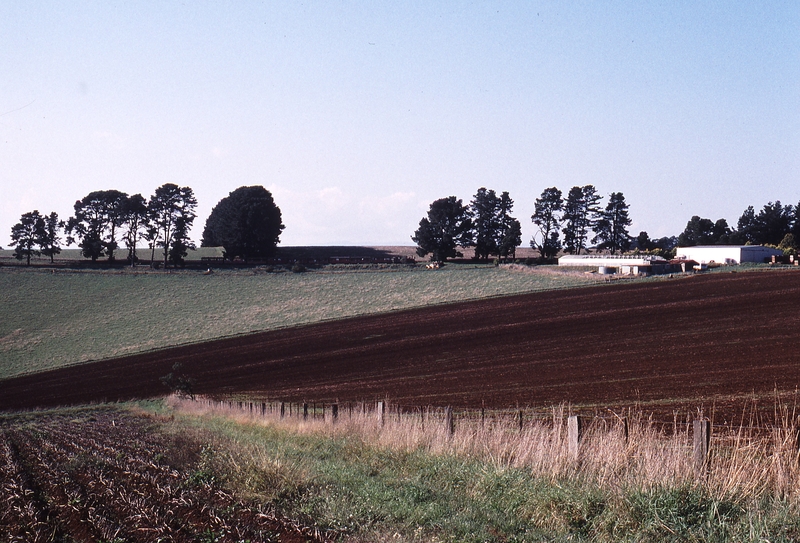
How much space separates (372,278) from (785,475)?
68028mm

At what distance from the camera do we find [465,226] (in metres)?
100

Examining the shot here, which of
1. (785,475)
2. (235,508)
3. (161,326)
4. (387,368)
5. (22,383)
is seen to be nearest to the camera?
(785,475)

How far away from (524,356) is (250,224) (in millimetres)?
71114

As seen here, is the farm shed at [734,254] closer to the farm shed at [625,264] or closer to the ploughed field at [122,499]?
the farm shed at [625,264]

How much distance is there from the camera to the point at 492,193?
102m

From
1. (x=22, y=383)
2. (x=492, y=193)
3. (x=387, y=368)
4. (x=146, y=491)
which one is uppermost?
(x=492, y=193)

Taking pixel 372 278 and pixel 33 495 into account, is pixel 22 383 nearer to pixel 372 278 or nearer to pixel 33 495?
pixel 33 495

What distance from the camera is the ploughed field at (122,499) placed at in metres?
7.32

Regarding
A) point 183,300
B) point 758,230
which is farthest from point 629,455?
point 758,230

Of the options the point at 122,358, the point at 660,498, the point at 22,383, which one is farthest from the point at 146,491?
the point at 122,358

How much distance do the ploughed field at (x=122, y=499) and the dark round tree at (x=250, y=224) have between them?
79390 mm

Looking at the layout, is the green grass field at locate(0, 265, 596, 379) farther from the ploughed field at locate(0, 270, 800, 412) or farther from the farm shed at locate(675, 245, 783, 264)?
the farm shed at locate(675, 245, 783, 264)

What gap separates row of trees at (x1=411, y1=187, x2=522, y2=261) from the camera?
321 ft

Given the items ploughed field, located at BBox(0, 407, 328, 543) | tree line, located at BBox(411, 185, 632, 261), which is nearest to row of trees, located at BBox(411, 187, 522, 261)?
tree line, located at BBox(411, 185, 632, 261)
